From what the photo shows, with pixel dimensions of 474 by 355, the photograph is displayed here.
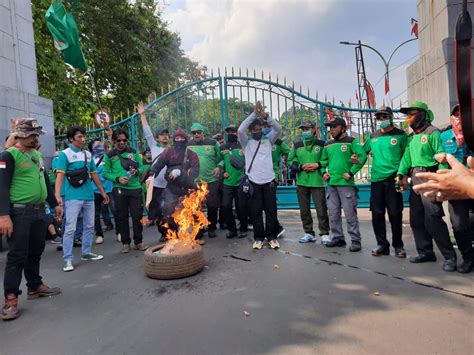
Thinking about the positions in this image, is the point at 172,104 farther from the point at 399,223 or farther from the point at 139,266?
the point at 399,223

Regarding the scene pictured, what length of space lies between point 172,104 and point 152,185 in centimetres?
312

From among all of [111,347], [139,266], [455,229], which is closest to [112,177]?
[139,266]

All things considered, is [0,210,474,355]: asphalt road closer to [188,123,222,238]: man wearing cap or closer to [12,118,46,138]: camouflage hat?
[188,123,222,238]: man wearing cap

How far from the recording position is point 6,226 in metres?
3.25

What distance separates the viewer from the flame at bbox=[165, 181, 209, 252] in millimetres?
4633

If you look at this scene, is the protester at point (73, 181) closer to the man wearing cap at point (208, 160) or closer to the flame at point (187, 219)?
the flame at point (187, 219)

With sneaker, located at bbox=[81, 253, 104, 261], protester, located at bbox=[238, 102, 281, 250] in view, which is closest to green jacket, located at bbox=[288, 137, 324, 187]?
protester, located at bbox=[238, 102, 281, 250]

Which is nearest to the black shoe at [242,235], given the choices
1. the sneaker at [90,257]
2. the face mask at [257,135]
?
the face mask at [257,135]

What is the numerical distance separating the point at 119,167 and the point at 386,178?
4.25m

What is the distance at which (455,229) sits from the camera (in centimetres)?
391

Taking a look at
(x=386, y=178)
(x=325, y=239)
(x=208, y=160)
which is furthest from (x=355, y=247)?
(x=208, y=160)

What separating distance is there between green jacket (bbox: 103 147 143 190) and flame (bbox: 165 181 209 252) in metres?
0.95

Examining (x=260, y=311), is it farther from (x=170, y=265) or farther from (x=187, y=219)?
(x=187, y=219)

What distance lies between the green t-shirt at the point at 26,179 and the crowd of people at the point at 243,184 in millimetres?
11
